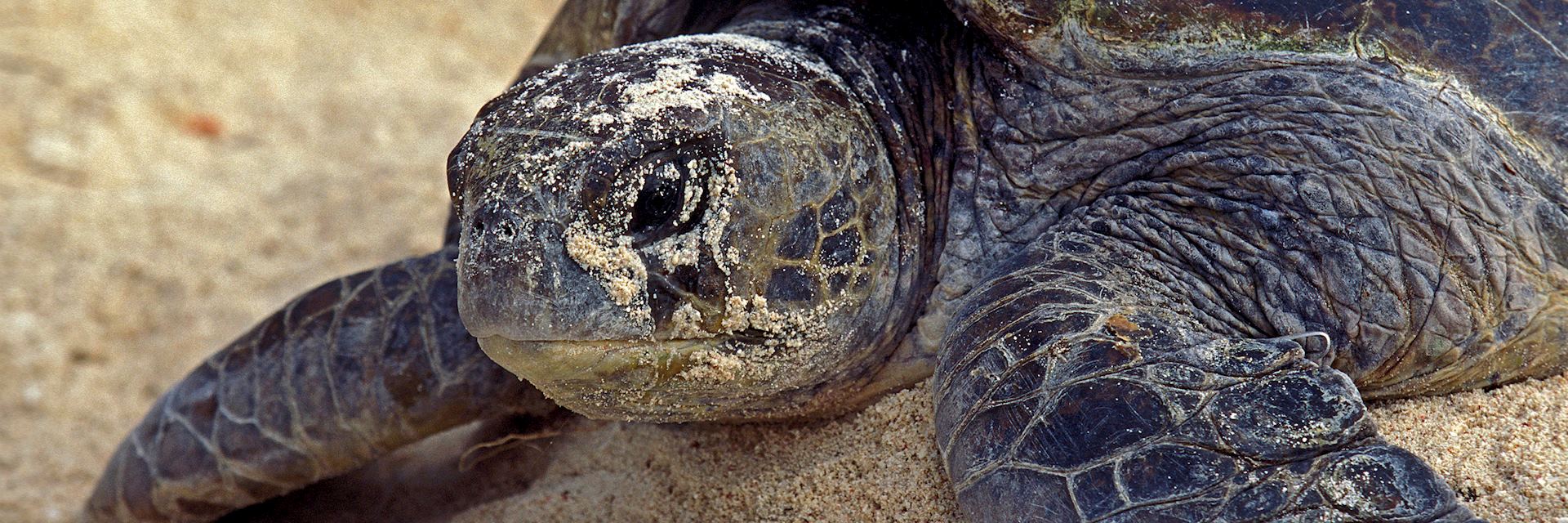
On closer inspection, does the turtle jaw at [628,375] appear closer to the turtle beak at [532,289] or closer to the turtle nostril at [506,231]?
the turtle beak at [532,289]

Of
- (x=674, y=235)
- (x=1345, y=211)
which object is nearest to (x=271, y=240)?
(x=674, y=235)

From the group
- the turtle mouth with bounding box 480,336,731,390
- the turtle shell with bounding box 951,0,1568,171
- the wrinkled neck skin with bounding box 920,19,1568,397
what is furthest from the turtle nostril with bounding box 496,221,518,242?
the turtle shell with bounding box 951,0,1568,171

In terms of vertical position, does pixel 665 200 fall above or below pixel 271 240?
above

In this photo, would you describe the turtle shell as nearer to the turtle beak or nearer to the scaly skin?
the scaly skin

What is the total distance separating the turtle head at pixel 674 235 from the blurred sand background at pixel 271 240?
224mm

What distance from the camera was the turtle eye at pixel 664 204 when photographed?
1700 mm

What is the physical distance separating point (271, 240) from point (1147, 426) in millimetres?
3521

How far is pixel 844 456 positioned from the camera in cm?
194

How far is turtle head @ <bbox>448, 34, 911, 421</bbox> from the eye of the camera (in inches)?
65.7

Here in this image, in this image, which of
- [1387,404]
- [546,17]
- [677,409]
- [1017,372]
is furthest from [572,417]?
[546,17]

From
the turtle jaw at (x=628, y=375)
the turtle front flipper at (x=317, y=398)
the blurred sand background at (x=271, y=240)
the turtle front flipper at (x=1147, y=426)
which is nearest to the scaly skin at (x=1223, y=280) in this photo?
the turtle front flipper at (x=1147, y=426)

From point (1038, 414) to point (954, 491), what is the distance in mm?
195

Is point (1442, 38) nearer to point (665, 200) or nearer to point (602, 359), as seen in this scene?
point (665, 200)

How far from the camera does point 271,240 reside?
4.07m
